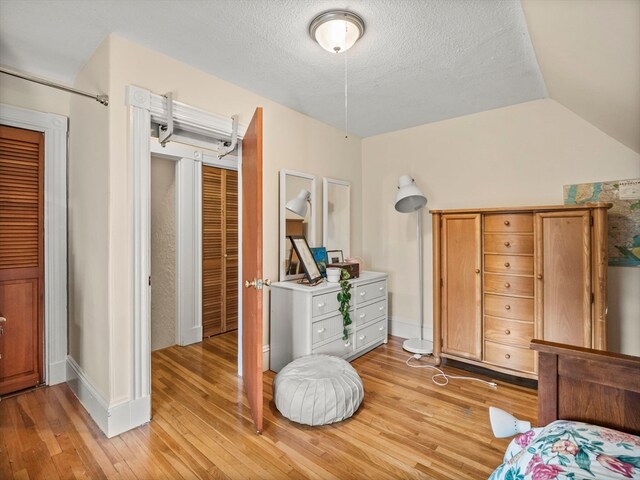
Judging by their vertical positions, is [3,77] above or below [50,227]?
above

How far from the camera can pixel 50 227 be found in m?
2.52

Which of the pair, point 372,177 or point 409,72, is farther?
point 372,177

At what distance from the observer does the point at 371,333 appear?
335 centimetres

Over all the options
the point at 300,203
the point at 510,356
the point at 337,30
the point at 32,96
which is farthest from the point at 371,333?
the point at 32,96

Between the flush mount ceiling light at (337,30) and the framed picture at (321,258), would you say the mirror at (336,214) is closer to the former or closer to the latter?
the framed picture at (321,258)

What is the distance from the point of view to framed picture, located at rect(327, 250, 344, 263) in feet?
11.4

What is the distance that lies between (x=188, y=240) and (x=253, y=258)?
5.57 ft

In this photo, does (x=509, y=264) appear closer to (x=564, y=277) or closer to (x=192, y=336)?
(x=564, y=277)

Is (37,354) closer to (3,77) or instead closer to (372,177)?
(3,77)

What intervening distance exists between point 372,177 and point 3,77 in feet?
11.0

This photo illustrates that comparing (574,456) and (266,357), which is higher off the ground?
(574,456)

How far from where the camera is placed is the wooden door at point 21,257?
92.7 inches

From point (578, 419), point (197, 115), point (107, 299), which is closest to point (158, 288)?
point (107, 299)

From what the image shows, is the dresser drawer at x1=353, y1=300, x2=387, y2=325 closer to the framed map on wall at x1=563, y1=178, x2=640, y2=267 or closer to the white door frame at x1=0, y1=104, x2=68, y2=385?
the framed map on wall at x1=563, y1=178, x2=640, y2=267
